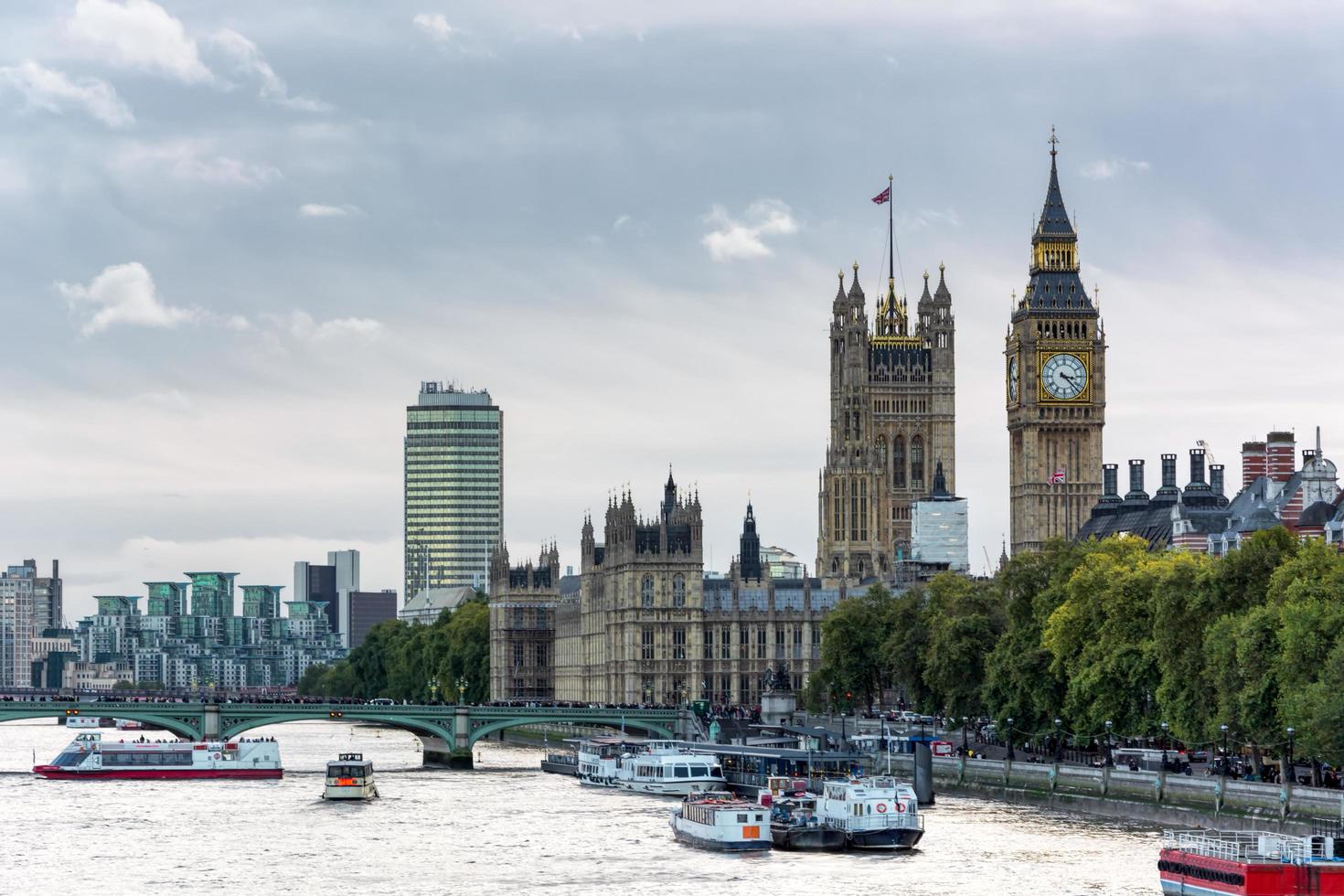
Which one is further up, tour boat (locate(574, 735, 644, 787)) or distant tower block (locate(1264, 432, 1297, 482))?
distant tower block (locate(1264, 432, 1297, 482))

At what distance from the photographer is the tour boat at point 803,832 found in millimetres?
109625

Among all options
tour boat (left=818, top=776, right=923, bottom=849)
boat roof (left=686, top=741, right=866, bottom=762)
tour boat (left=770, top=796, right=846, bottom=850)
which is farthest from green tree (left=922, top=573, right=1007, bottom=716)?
tour boat (left=818, top=776, right=923, bottom=849)

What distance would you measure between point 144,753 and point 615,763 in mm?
27877

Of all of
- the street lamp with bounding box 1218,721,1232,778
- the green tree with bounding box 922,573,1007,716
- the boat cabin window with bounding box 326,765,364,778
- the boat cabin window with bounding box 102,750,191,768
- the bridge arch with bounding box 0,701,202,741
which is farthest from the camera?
the boat cabin window with bounding box 102,750,191,768

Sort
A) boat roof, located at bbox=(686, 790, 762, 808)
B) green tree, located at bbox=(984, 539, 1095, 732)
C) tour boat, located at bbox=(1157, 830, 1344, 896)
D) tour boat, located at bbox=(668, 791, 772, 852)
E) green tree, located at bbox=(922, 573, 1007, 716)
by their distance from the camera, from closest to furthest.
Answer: tour boat, located at bbox=(1157, 830, 1344, 896), tour boat, located at bbox=(668, 791, 772, 852), boat roof, located at bbox=(686, 790, 762, 808), green tree, located at bbox=(984, 539, 1095, 732), green tree, located at bbox=(922, 573, 1007, 716)

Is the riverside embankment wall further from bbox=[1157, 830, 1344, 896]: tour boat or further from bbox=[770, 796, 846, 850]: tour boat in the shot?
bbox=[770, 796, 846, 850]: tour boat

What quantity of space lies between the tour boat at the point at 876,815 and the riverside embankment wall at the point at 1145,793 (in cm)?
1062

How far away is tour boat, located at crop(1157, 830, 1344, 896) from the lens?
84.3 metres

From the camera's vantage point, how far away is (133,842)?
373 feet

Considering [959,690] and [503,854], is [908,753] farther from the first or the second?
[503,854]

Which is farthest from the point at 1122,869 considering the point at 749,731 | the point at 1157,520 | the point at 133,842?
the point at 1157,520

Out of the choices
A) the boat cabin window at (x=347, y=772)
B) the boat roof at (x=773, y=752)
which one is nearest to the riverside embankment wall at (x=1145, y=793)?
the boat roof at (x=773, y=752)

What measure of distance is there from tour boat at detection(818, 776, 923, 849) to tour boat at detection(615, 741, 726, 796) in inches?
1038

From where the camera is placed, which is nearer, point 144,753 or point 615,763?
point 615,763
